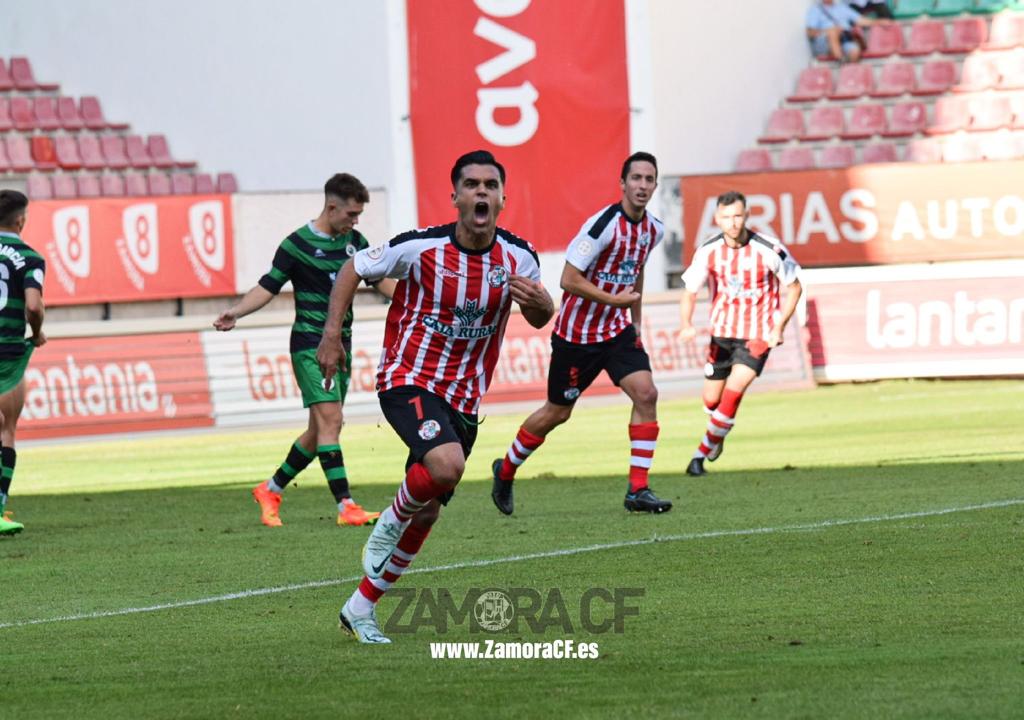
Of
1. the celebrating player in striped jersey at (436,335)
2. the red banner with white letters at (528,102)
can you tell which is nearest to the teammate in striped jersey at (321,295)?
the celebrating player in striped jersey at (436,335)

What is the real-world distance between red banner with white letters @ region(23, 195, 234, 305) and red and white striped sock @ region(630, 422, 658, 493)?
14336 millimetres

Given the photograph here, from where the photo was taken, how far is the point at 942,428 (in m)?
17.4

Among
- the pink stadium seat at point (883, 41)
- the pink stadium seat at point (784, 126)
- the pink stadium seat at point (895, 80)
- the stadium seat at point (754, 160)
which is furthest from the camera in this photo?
the pink stadium seat at point (883, 41)

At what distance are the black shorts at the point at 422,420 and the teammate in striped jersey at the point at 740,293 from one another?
271 inches

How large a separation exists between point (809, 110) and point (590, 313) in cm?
2003

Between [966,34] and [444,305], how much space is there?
2587cm

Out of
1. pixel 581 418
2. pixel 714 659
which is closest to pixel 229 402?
pixel 581 418

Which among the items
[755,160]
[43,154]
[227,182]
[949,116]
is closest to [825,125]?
[755,160]

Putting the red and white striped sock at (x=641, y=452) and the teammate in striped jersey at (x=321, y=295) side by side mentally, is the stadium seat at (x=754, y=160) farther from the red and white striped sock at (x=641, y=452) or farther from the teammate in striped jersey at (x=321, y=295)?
the teammate in striped jersey at (x=321, y=295)

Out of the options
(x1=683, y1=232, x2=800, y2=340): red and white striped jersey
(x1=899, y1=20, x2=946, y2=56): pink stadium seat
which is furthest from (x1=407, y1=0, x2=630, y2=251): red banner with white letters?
(x1=899, y1=20, x2=946, y2=56): pink stadium seat

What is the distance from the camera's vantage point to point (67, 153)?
28984 millimetres

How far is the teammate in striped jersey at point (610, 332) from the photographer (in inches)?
452

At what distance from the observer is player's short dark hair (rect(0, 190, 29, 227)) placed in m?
11.6

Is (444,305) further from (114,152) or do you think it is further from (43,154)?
(114,152)
